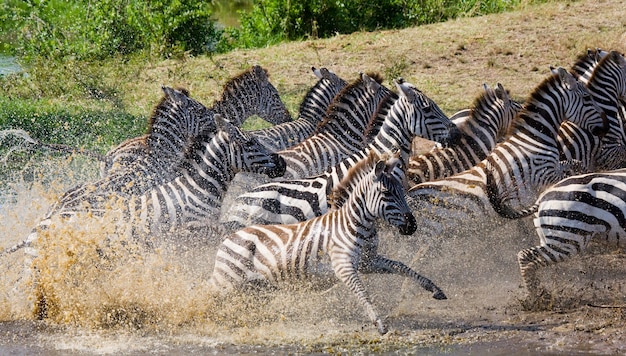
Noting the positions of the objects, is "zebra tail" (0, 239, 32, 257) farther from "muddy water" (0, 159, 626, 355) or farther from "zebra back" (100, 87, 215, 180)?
"zebra back" (100, 87, 215, 180)

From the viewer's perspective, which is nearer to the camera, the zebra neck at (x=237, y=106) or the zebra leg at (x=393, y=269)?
the zebra leg at (x=393, y=269)

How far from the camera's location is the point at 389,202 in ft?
24.6

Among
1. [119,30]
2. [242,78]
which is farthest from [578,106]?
[119,30]

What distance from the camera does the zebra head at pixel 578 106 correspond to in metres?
9.37

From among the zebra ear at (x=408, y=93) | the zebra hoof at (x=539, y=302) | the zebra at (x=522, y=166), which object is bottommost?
the zebra hoof at (x=539, y=302)

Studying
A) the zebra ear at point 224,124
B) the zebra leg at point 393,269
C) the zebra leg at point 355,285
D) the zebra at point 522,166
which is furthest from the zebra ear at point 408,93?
the zebra leg at point 355,285

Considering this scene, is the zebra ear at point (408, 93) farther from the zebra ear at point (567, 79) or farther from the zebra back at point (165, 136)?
the zebra back at point (165, 136)

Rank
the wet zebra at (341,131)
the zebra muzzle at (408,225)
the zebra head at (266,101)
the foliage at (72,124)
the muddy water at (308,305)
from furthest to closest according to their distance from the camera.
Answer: the foliage at (72,124), the zebra head at (266,101), the wet zebra at (341,131), the zebra muzzle at (408,225), the muddy water at (308,305)

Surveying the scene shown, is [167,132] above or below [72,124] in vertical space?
above

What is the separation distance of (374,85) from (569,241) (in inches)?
152

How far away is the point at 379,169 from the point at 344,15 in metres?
13.9

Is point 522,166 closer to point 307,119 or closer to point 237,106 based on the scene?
point 307,119

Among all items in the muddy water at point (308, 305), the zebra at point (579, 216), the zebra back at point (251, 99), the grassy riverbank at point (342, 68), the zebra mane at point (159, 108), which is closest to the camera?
the muddy water at point (308, 305)

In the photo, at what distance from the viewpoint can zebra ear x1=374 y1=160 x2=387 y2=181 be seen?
7.51 m
